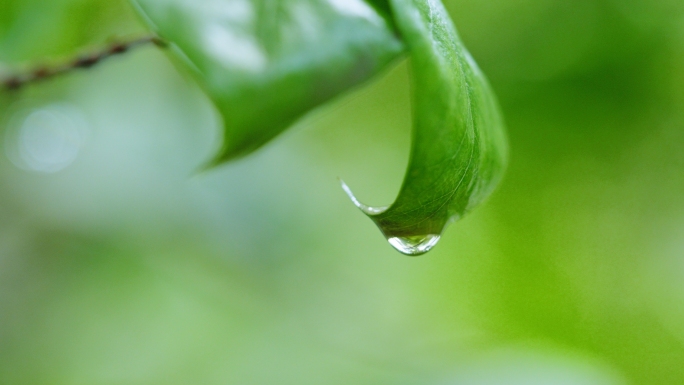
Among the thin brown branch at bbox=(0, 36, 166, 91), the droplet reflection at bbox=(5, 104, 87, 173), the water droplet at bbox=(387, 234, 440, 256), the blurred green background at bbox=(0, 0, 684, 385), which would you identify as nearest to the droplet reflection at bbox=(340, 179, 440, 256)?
the water droplet at bbox=(387, 234, 440, 256)

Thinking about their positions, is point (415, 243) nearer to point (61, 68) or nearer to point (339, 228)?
point (61, 68)

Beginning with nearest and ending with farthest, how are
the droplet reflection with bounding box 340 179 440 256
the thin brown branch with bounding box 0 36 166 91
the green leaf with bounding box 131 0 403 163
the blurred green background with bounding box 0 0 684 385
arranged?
the green leaf with bounding box 131 0 403 163, the droplet reflection with bounding box 340 179 440 256, the thin brown branch with bounding box 0 36 166 91, the blurred green background with bounding box 0 0 684 385

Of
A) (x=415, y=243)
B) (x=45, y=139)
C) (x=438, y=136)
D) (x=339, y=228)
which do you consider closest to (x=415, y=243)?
(x=415, y=243)

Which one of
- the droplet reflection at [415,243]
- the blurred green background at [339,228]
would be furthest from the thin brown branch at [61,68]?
the blurred green background at [339,228]

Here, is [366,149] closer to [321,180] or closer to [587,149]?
[321,180]

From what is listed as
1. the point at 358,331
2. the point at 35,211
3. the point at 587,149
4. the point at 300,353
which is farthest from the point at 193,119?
the point at 587,149

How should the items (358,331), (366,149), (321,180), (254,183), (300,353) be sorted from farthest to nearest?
(366,149)
(321,180)
(358,331)
(254,183)
(300,353)

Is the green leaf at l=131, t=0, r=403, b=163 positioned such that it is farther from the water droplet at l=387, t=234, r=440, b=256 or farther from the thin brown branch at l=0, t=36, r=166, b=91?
the thin brown branch at l=0, t=36, r=166, b=91
